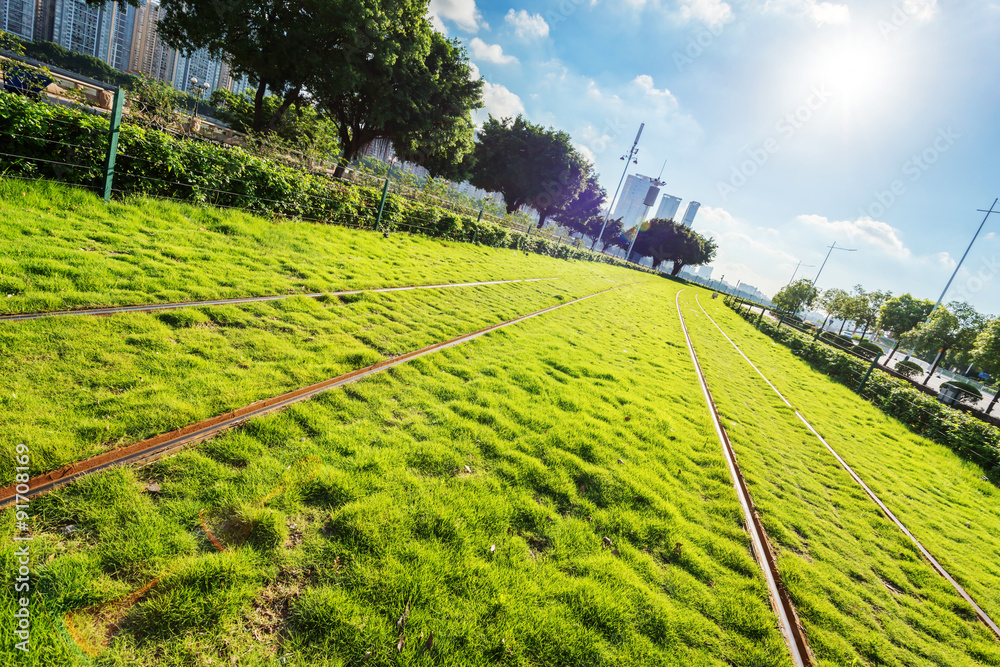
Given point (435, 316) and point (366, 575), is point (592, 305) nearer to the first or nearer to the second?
point (435, 316)

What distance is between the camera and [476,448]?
385 cm

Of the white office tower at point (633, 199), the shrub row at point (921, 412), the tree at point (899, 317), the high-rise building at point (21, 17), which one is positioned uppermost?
the white office tower at point (633, 199)

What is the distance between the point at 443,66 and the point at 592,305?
2247 cm

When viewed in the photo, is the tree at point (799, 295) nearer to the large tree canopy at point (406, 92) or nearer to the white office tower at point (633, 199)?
the large tree canopy at point (406, 92)

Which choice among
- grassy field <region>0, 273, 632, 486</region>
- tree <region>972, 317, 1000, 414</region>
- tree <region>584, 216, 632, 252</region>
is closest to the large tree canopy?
grassy field <region>0, 273, 632, 486</region>

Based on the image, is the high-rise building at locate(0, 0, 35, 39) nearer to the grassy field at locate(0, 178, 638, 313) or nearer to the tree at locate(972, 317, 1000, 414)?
the grassy field at locate(0, 178, 638, 313)

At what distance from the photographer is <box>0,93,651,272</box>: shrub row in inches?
247

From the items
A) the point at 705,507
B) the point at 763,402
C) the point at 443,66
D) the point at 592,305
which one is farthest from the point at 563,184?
the point at 705,507

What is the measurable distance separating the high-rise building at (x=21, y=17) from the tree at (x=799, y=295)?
184 meters

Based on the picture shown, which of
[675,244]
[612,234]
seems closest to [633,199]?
[612,234]

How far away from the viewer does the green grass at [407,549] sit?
186 centimetres

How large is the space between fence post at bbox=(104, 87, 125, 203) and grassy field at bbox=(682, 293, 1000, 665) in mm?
11824

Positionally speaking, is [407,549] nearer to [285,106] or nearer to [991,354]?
[285,106]

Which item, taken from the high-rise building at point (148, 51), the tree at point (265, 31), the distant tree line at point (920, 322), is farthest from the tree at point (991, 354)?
the high-rise building at point (148, 51)
